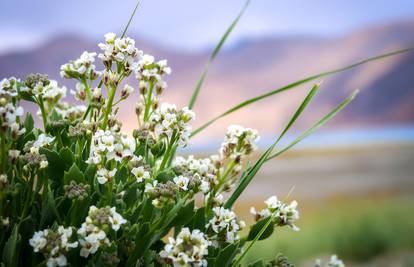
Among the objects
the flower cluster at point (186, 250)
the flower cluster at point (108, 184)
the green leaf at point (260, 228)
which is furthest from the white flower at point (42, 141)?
the green leaf at point (260, 228)

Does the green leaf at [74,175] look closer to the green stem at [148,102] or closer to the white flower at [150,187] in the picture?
the white flower at [150,187]

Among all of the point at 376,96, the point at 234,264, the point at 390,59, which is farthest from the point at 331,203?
the point at 234,264

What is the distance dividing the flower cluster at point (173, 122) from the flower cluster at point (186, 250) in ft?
0.51

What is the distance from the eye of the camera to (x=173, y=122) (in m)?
0.85

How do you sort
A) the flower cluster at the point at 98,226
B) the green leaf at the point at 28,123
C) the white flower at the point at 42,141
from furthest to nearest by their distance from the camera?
the green leaf at the point at 28,123 < the white flower at the point at 42,141 < the flower cluster at the point at 98,226

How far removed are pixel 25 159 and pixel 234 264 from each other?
0.33 meters

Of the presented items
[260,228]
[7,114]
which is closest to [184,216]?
[260,228]

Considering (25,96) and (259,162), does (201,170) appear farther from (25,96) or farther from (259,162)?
(25,96)

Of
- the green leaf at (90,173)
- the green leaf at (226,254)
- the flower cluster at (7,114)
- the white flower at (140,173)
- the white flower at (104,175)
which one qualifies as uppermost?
the flower cluster at (7,114)

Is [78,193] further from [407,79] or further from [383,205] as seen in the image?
[407,79]

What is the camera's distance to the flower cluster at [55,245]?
72 centimetres

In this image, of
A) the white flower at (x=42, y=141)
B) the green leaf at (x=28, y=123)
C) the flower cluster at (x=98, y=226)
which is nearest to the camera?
the flower cluster at (x=98, y=226)

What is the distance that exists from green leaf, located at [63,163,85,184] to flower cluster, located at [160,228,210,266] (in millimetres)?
142

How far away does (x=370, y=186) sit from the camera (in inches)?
190
